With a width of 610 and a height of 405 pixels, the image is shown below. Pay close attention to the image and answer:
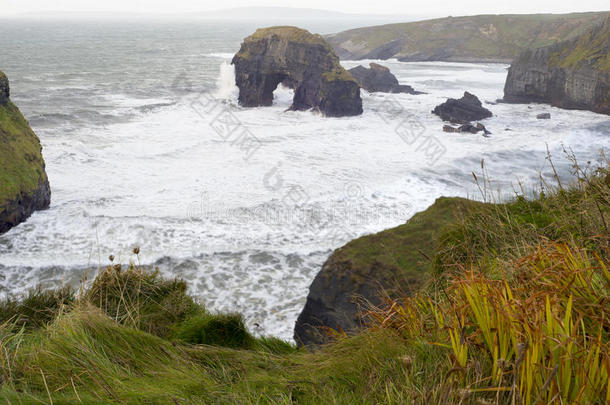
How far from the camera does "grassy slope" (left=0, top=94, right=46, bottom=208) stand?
12703 millimetres

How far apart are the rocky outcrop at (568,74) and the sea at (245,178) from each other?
1370 millimetres

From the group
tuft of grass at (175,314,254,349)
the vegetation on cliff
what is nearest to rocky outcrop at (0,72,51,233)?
tuft of grass at (175,314,254,349)

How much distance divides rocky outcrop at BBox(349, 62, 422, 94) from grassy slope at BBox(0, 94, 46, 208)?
32319 millimetres

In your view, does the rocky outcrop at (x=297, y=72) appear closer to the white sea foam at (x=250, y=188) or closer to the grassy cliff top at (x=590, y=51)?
the white sea foam at (x=250, y=188)

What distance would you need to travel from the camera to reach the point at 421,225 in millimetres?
7137

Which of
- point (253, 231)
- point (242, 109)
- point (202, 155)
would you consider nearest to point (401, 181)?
point (253, 231)

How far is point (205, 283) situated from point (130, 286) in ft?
16.3

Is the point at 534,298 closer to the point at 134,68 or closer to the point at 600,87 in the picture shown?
the point at 600,87

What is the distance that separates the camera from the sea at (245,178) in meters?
10.2

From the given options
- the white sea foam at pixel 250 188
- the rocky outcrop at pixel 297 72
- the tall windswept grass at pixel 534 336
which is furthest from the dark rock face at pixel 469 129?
the tall windswept grass at pixel 534 336

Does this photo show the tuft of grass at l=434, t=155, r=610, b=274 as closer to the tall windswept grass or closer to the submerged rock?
the tall windswept grass

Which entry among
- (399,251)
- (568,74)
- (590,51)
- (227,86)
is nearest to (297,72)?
(227,86)

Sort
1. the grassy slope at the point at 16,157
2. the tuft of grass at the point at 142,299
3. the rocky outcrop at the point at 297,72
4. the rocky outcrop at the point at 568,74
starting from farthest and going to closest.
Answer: the rocky outcrop at the point at 297,72 < the rocky outcrop at the point at 568,74 < the grassy slope at the point at 16,157 < the tuft of grass at the point at 142,299

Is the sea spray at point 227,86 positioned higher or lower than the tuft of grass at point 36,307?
higher
